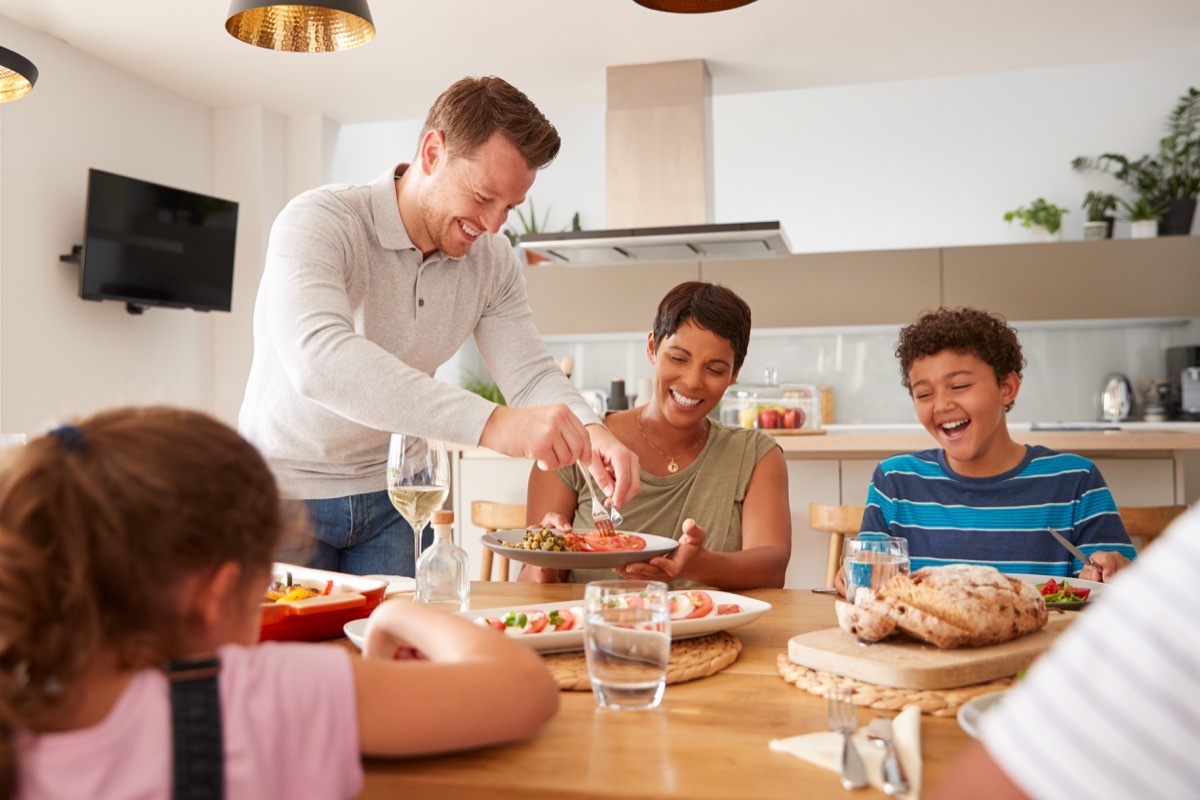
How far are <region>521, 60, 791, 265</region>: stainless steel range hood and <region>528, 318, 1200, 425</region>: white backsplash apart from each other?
124 centimetres

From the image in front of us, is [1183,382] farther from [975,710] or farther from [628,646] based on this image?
[628,646]

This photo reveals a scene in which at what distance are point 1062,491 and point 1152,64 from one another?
200 inches

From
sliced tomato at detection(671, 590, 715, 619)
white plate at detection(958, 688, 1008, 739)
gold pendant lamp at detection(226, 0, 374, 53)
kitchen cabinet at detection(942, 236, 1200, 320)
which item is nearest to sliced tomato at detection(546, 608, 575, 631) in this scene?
sliced tomato at detection(671, 590, 715, 619)

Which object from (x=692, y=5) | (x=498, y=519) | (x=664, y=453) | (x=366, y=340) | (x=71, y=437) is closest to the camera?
(x=71, y=437)

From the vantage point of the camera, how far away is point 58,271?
4.54 m

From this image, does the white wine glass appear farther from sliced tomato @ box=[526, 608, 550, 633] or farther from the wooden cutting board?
the wooden cutting board

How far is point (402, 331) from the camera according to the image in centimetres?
197

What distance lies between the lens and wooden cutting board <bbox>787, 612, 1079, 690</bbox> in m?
1.01

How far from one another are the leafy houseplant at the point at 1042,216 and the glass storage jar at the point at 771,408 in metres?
1.78

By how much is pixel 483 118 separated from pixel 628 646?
107 centimetres

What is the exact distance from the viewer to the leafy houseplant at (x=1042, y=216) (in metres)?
5.62

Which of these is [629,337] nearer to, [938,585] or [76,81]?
[76,81]

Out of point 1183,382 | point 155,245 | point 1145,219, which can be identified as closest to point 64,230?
point 155,245

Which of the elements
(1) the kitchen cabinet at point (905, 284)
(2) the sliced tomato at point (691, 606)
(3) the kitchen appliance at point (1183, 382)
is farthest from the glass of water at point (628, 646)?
(3) the kitchen appliance at point (1183, 382)
